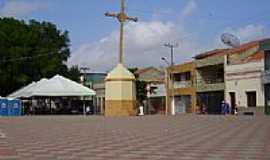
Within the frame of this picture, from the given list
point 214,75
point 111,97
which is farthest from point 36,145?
point 214,75

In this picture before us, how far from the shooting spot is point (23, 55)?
66562 millimetres

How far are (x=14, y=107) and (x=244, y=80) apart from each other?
22176 mm

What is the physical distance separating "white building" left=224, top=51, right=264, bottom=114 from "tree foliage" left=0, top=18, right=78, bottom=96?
2244cm

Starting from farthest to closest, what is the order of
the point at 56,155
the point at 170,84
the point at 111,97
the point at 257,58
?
1. the point at 170,84
2. the point at 257,58
3. the point at 111,97
4. the point at 56,155

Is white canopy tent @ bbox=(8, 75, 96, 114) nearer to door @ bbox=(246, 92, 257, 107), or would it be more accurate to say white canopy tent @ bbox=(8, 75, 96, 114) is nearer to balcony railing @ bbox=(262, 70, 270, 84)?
door @ bbox=(246, 92, 257, 107)

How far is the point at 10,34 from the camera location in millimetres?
66750

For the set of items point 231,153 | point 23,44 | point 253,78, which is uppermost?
point 23,44

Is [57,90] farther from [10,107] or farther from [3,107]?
[3,107]

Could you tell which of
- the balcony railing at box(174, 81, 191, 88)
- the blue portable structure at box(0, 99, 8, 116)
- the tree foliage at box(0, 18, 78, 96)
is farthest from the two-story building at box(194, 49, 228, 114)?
the blue portable structure at box(0, 99, 8, 116)

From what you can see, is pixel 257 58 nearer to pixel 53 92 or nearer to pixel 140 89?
pixel 53 92

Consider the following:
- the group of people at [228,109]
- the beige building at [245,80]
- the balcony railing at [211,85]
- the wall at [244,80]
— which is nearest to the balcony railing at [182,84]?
the balcony railing at [211,85]

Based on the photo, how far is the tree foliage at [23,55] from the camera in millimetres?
66312

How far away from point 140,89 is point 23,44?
1926 cm

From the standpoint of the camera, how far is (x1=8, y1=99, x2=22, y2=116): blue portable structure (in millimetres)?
51875
